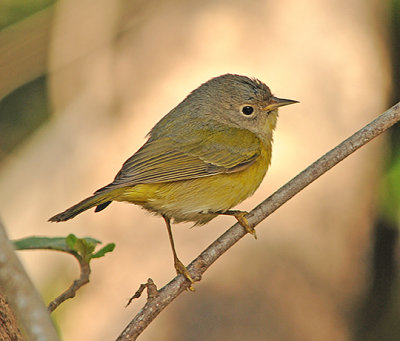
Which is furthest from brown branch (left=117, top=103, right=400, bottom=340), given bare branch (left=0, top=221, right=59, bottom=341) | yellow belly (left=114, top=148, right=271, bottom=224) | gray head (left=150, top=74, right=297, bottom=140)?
gray head (left=150, top=74, right=297, bottom=140)

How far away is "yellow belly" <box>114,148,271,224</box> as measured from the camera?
3186 millimetres

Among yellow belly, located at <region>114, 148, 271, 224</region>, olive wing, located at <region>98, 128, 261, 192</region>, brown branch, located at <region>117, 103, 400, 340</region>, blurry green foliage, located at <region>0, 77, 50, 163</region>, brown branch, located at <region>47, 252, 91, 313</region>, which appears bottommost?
brown branch, located at <region>117, 103, 400, 340</region>

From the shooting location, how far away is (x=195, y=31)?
5938 mm

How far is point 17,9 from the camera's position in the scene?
7117 mm

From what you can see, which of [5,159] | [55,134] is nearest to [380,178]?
[55,134]

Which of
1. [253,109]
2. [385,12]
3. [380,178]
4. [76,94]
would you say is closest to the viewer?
[253,109]

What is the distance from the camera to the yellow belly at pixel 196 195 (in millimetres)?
3186

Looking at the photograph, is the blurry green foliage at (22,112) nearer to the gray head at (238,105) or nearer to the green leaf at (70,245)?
the gray head at (238,105)

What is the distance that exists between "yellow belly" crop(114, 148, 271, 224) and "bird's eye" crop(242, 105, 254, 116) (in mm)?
506

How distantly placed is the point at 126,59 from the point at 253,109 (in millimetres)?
3130

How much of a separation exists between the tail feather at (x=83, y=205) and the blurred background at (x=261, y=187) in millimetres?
1820

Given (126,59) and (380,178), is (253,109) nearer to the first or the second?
(380,178)

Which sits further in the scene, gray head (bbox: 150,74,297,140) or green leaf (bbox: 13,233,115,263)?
gray head (bbox: 150,74,297,140)

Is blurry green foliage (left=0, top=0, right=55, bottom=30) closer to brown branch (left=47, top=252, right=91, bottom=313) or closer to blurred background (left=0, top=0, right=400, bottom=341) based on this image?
blurred background (left=0, top=0, right=400, bottom=341)
